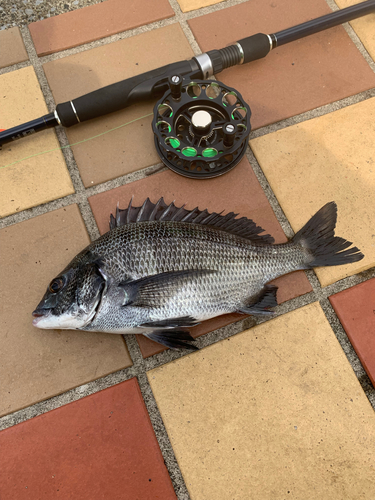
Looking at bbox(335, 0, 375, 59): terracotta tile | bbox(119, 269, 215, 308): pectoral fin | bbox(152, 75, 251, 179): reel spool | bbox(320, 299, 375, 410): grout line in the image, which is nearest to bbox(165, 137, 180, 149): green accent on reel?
bbox(152, 75, 251, 179): reel spool

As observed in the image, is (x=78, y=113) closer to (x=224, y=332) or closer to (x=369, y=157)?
(x=224, y=332)

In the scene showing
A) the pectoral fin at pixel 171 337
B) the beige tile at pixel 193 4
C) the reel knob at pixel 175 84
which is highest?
the beige tile at pixel 193 4

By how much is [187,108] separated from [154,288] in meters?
0.95

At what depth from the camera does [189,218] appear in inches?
68.9

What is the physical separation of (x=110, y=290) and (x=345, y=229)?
1.21m

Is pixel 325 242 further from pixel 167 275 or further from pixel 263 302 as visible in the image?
pixel 167 275

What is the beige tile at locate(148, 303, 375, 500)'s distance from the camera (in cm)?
159

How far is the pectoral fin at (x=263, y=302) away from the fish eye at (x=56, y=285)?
2.66 ft

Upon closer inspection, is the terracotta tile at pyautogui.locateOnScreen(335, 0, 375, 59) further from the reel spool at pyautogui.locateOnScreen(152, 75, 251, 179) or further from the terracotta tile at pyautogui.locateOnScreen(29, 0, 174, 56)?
the terracotta tile at pyautogui.locateOnScreen(29, 0, 174, 56)

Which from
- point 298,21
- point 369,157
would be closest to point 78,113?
point 298,21

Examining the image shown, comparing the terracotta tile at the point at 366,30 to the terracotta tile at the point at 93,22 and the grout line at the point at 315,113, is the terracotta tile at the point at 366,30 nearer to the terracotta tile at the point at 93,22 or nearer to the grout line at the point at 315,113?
the grout line at the point at 315,113

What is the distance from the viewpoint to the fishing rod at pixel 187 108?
1.80 meters

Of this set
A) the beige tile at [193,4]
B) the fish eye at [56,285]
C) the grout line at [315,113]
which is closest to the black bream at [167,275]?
the fish eye at [56,285]

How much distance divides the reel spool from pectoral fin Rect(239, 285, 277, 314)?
65cm
